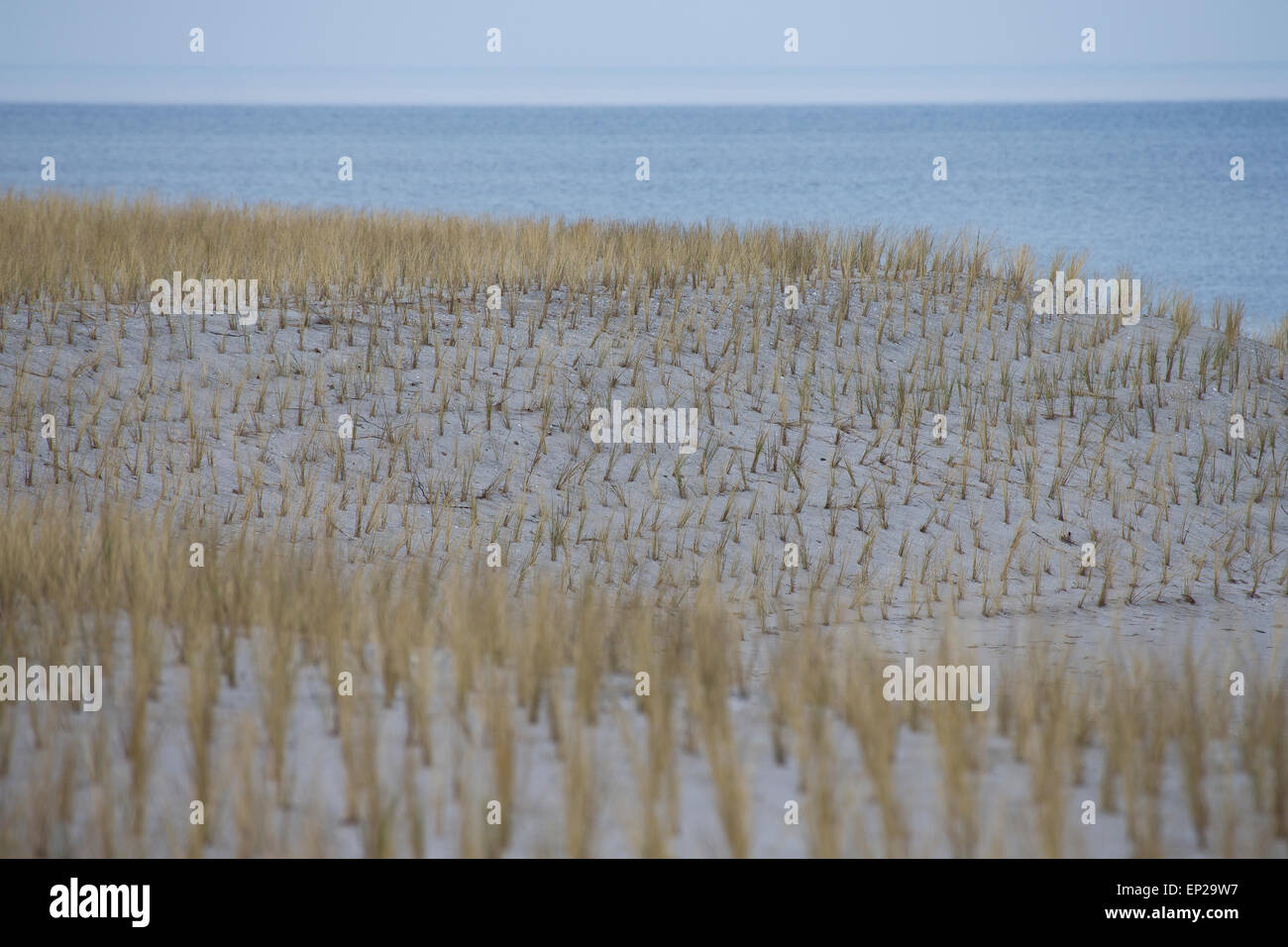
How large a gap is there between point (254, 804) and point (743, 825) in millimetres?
1346

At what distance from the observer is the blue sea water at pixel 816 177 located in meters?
30.4

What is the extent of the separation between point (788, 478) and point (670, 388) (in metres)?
1.52

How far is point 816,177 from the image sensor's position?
49.3 m

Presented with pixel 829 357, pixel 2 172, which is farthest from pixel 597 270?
pixel 2 172

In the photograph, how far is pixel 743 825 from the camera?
3160 millimetres

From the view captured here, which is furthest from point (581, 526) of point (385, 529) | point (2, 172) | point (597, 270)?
point (2, 172)

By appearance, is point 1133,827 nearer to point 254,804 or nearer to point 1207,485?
point 254,804

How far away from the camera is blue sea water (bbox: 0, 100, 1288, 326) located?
1196 inches

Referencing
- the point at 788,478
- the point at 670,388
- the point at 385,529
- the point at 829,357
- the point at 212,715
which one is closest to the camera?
the point at 212,715

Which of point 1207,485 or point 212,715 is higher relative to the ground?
point 1207,485
